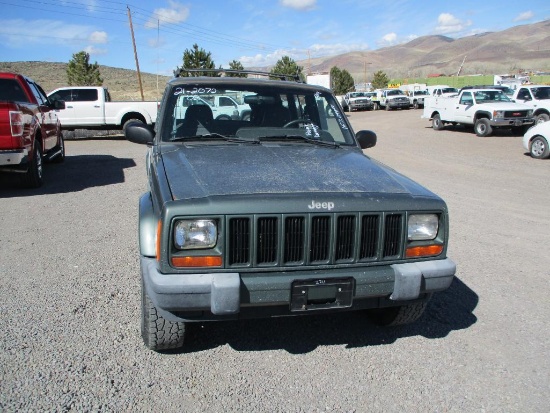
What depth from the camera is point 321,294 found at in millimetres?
2793

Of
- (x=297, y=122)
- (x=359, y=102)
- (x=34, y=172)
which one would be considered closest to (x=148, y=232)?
(x=297, y=122)

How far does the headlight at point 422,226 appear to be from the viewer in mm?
3021

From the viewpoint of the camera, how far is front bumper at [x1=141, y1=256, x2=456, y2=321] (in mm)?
2631

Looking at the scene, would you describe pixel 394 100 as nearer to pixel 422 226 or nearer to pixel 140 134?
pixel 140 134

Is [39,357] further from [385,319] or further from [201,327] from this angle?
[385,319]

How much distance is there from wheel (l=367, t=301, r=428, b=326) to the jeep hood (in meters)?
0.81

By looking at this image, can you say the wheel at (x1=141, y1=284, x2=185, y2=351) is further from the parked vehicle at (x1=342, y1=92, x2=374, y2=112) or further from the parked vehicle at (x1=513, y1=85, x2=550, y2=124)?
the parked vehicle at (x1=342, y1=92, x2=374, y2=112)

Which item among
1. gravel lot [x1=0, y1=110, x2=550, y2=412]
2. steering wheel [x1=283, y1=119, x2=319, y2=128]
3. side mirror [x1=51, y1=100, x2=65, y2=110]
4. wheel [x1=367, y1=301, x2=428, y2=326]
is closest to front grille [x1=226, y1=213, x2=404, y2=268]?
wheel [x1=367, y1=301, x2=428, y2=326]

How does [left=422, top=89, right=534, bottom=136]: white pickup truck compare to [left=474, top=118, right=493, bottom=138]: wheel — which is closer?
[left=422, top=89, right=534, bottom=136]: white pickup truck

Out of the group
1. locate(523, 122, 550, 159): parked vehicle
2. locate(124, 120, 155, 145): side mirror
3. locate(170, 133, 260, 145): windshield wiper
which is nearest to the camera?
locate(170, 133, 260, 145): windshield wiper

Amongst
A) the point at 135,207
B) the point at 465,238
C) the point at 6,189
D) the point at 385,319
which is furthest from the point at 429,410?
the point at 6,189

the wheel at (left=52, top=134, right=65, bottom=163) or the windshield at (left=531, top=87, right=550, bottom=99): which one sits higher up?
the windshield at (left=531, top=87, right=550, bottom=99)

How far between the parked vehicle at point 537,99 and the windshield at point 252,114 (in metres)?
16.2

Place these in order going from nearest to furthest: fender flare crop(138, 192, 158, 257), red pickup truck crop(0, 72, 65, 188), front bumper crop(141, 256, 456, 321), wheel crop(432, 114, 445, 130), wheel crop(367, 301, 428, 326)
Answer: front bumper crop(141, 256, 456, 321) → fender flare crop(138, 192, 158, 257) → wheel crop(367, 301, 428, 326) → red pickup truck crop(0, 72, 65, 188) → wheel crop(432, 114, 445, 130)
